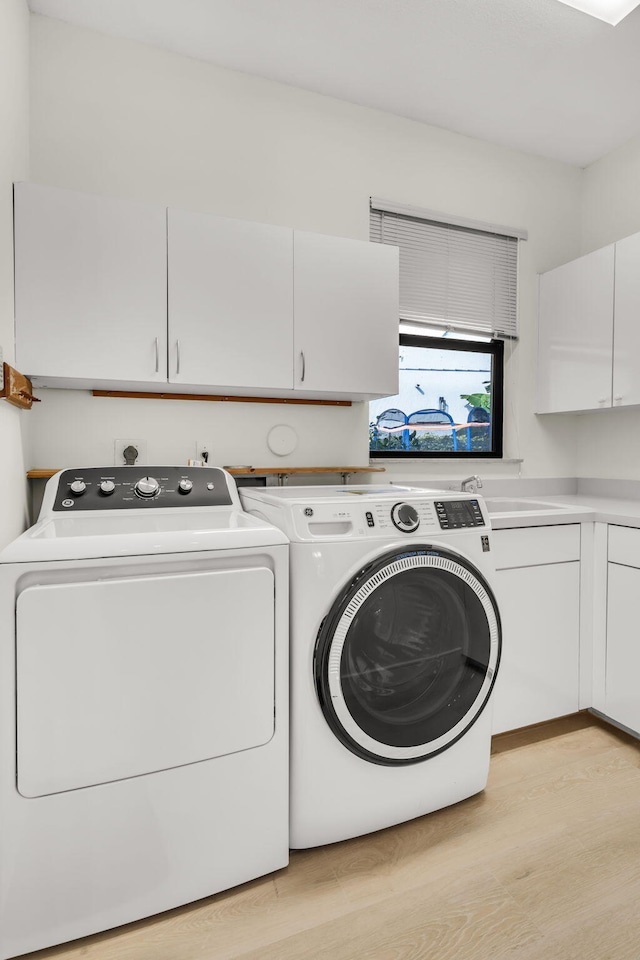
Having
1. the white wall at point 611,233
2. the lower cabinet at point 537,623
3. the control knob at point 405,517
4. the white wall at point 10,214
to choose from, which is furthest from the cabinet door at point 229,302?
the white wall at point 611,233

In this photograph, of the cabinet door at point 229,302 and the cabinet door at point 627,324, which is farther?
the cabinet door at point 627,324

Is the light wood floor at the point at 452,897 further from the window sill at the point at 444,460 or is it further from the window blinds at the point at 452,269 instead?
the window blinds at the point at 452,269

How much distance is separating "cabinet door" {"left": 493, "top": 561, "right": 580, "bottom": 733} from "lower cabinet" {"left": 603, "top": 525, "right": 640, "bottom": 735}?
0.12 metres

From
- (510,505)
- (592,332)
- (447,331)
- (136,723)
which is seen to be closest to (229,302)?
(447,331)

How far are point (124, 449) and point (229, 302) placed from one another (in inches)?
28.2

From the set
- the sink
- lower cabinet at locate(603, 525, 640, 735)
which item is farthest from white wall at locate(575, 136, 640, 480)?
lower cabinet at locate(603, 525, 640, 735)

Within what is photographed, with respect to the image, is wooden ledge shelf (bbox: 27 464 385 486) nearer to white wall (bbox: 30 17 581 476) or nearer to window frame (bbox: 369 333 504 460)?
white wall (bbox: 30 17 581 476)

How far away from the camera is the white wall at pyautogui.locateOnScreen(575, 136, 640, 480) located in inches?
108

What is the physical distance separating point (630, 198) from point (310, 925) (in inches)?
133

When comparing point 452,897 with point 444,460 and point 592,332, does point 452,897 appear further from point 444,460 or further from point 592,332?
point 592,332

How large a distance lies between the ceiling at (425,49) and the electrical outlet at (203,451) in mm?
1605

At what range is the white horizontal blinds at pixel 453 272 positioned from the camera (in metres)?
2.63

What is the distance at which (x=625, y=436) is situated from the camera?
281cm

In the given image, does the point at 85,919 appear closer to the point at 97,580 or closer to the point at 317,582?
the point at 97,580
